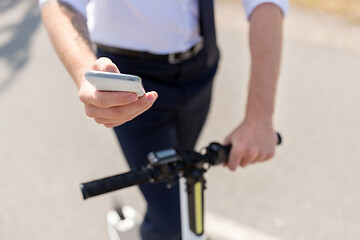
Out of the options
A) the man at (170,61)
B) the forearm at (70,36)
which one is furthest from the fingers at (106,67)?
the man at (170,61)

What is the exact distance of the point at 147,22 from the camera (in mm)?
1344

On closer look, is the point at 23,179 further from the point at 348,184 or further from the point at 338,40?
the point at 338,40

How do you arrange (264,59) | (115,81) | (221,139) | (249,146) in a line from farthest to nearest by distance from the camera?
1. (221,139)
2. (264,59)
3. (249,146)
4. (115,81)

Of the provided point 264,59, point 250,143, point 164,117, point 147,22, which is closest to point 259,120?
point 250,143

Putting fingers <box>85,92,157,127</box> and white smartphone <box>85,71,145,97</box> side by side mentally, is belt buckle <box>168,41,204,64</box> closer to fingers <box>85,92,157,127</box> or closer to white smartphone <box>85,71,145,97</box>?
fingers <box>85,92,157,127</box>

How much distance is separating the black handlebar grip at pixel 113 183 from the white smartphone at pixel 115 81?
1.39 ft

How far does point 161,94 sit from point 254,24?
0.39 metres

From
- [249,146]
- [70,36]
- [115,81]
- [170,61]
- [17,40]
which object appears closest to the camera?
[115,81]

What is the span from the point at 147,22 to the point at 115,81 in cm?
73

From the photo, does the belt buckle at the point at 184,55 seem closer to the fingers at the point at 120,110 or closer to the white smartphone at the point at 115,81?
the fingers at the point at 120,110

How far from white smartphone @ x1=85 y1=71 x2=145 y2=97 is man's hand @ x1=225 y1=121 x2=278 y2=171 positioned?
23.1 inches

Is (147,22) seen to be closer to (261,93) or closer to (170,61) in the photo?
(170,61)

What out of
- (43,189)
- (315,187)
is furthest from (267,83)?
(43,189)

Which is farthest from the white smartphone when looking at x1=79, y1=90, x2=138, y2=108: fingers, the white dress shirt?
the white dress shirt
